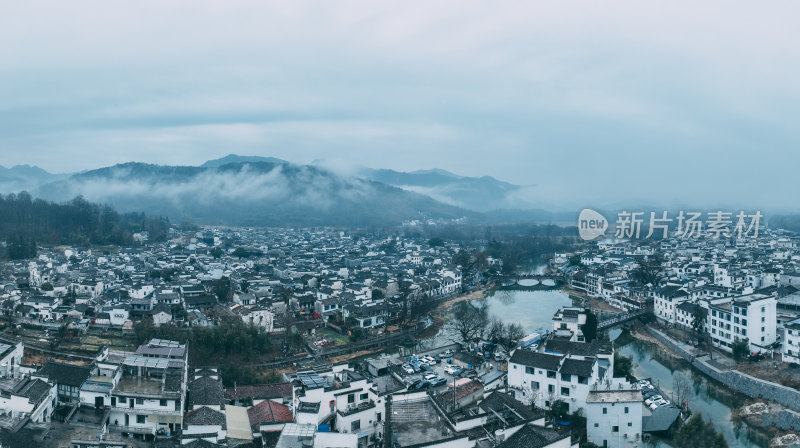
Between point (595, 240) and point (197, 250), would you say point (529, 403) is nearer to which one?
point (197, 250)

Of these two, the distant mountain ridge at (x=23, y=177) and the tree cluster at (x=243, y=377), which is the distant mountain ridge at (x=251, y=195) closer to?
the distant mountain ridge at (x=23, y=177)

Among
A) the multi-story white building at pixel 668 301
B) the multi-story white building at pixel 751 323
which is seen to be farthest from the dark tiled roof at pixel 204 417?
the multi-story white building at pixel 668 301

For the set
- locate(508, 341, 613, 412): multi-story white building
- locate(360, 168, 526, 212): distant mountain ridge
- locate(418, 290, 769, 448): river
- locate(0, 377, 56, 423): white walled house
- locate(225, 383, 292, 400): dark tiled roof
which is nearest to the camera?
locate(0, 377, 56, 423): white walled house

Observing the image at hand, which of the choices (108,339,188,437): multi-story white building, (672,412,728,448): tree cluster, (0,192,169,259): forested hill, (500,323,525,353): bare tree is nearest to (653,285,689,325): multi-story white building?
(500,323,525,353): bare tree

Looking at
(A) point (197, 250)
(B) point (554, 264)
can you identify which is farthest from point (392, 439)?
(A) point (197, 250)

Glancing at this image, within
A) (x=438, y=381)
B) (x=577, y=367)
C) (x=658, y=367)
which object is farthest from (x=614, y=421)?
(x=658, y=367)

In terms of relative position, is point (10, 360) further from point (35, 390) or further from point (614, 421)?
point (614, 421)

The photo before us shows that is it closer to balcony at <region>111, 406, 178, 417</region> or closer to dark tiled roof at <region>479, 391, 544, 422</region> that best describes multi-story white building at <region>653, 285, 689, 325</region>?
dark tiled roof at <region>479, 391, 544, 422</region>
